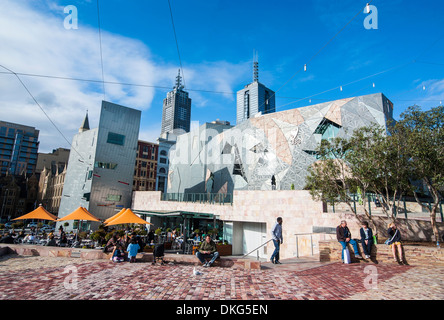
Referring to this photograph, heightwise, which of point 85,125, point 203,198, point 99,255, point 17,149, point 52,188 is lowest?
point 99,255

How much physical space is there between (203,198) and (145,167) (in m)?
46.0

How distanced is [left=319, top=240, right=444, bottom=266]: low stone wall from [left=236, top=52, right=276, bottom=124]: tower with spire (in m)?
145

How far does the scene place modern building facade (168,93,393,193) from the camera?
26938 mm

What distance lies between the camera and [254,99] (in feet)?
531

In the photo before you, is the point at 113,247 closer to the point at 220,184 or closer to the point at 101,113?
the point at 220,184

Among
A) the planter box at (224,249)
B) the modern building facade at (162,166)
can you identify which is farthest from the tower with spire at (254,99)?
the planter box at (224,249)

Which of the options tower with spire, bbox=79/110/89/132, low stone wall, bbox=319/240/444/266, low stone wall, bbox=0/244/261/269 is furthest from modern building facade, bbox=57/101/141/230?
low stone wall, bbox=319/240/444/266

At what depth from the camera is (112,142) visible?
1700 inches

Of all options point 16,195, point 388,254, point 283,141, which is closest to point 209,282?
point 388,254

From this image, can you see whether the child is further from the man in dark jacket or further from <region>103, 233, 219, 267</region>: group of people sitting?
the man in dark jacket

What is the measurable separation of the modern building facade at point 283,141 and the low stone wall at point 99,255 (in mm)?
20532

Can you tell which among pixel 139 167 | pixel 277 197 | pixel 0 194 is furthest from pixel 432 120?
pixel 0 194

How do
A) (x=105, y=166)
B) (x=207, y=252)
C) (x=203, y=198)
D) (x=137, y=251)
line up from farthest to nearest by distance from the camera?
(x=105, y=166) → (x=203, y=198) → (x=137, y=251) → (x=207, y=252)

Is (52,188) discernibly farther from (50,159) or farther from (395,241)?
(395,241)
